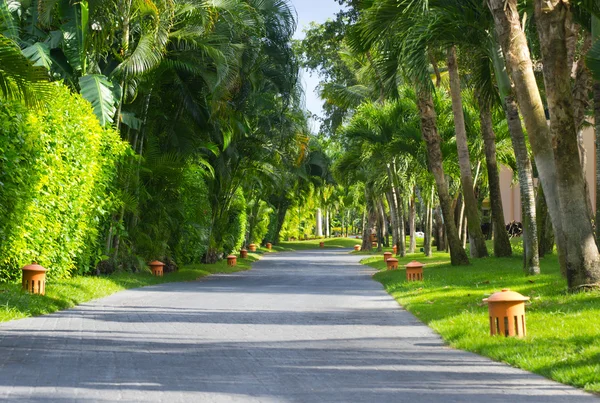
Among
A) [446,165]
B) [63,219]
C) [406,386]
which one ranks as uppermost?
[446,165]

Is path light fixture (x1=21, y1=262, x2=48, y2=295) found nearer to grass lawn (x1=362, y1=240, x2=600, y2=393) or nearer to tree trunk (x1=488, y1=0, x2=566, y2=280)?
grass lawn (x1=362, y1=240, x2=600, y2=393)

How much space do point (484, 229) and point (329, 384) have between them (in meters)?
54.8

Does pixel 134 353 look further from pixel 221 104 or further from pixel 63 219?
pixel 221 104

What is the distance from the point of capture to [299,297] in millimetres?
18609

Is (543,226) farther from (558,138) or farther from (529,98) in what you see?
(558,138)

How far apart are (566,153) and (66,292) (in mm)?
9341

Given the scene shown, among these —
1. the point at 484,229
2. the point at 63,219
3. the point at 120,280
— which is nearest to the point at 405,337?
the point at 63,219

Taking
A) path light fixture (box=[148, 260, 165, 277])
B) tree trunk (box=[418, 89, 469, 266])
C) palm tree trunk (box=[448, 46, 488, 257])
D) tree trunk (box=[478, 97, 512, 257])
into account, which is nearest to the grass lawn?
tree trunk (box=[418, 89, 469, 266])

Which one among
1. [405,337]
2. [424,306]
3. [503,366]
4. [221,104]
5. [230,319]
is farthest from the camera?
[221,104]

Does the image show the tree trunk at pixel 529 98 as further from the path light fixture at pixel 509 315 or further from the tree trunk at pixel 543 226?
the tree trunk at pixel 543 226

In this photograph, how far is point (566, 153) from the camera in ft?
45.4

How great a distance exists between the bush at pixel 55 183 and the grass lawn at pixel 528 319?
688cm

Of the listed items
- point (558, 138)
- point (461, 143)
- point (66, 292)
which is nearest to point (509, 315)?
point (558, 138)

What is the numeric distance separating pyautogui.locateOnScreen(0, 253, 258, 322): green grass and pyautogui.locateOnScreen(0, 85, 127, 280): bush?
18.0 inches
